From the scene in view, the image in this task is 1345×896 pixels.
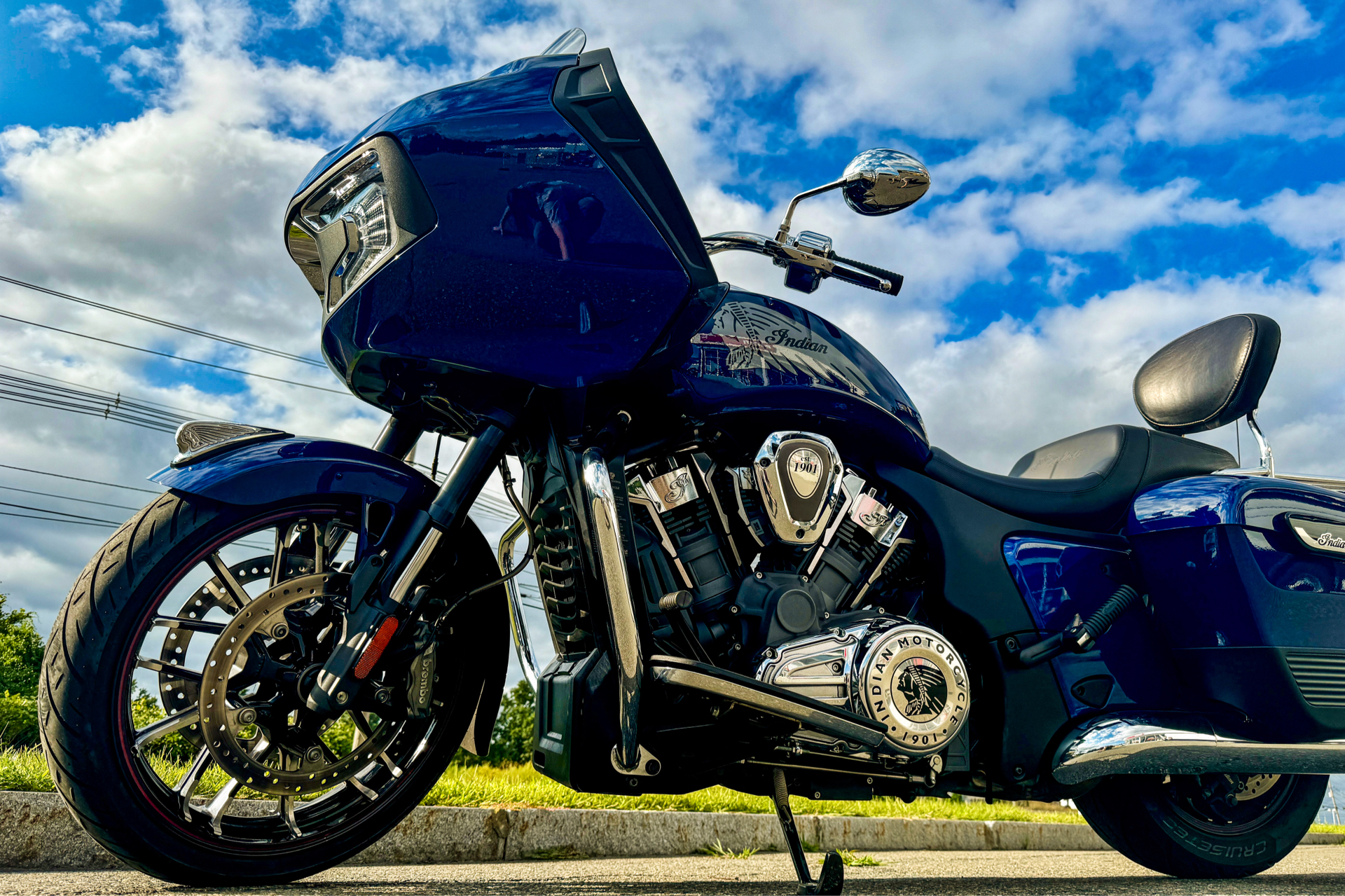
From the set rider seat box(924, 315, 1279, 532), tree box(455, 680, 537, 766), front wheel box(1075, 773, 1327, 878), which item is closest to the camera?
rider seat box(924, 315, 1279, 532)

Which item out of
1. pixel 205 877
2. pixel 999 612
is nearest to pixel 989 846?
pixel 999 612

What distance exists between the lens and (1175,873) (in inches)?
115

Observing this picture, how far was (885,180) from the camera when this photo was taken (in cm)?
231

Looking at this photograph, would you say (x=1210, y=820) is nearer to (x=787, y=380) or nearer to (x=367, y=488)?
(x=787, y=380)

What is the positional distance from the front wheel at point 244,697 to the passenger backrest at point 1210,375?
2.32 m

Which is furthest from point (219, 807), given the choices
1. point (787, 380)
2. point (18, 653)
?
point (18, 653)

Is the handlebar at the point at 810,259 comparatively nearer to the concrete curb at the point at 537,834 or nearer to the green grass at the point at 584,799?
the green grass at the point at 584,799

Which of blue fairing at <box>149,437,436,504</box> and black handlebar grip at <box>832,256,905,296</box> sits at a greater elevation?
black handlebar grip at <box>832,256,905,296</box>

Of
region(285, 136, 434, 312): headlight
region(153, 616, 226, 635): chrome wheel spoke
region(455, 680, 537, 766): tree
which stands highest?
region(285, 136, 434, 312): headlight

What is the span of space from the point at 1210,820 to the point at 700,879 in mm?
1621

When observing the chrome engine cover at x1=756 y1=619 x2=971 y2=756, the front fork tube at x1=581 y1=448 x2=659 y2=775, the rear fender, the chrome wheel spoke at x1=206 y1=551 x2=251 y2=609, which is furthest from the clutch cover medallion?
the chrome wheel spoke at x1=206 y1=551 x2=251 y2=609

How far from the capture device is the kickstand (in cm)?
208

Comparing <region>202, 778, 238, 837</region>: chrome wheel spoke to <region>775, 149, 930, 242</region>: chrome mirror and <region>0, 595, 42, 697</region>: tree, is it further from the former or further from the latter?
<region>0, 595, 42, 697</region>: tree

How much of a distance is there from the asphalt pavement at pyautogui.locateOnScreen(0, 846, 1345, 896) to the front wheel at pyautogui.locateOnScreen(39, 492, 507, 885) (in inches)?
4.5
